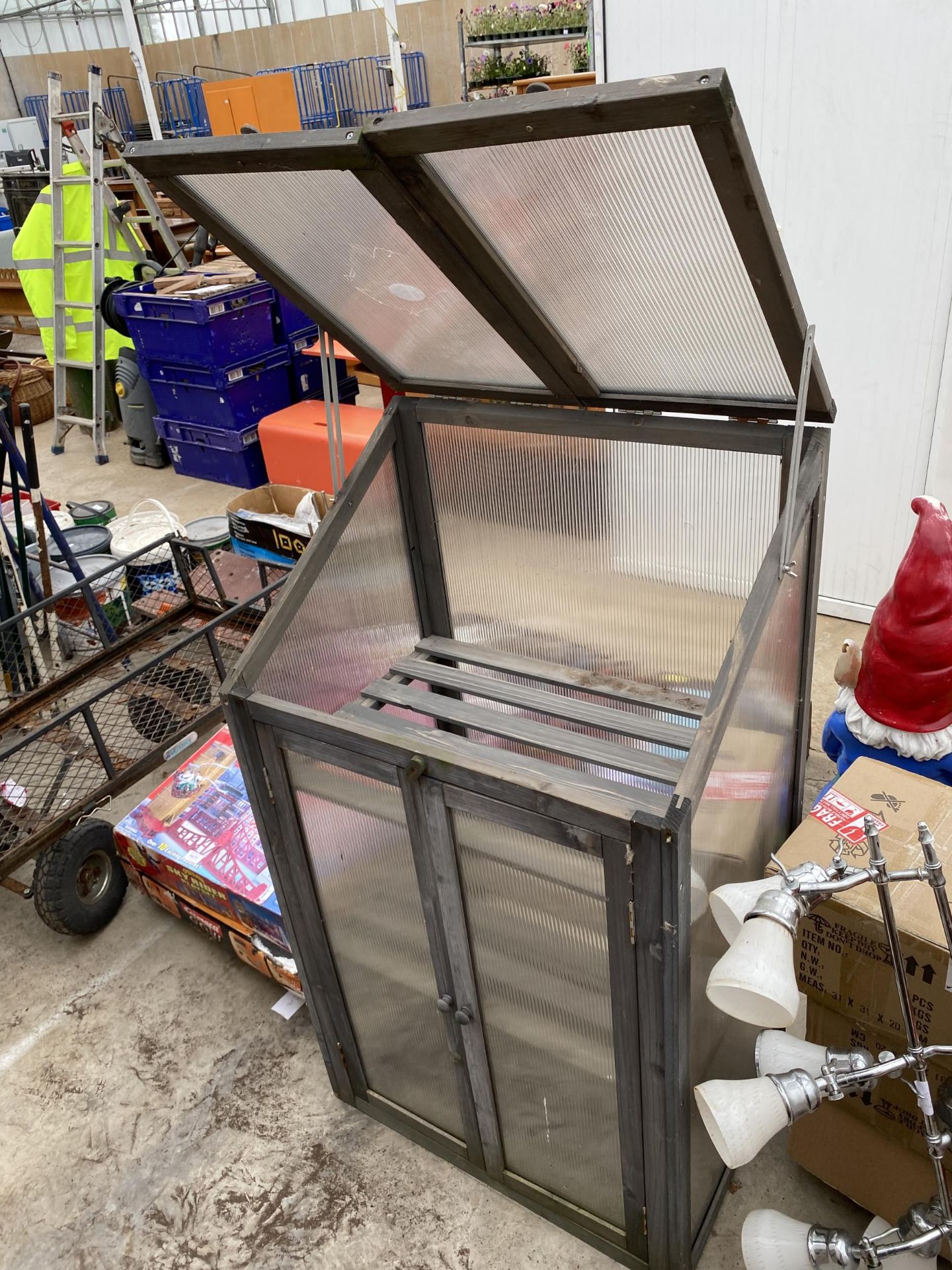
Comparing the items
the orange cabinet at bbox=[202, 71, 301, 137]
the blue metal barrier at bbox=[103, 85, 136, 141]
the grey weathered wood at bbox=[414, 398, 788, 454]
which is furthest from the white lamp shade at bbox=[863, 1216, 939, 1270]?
the blue metal barrier at bbox=[103, 85, 136, 141]

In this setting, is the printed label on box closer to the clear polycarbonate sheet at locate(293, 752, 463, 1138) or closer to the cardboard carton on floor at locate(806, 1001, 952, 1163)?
the cardboard carton on floor at locate(806, 1001, 952, 1163)

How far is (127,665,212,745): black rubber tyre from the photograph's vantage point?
9.40ft

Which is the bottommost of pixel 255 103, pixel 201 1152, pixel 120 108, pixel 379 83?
pixel 201 1152

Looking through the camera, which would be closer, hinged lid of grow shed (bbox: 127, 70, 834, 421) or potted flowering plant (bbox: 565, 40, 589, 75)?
hinged lid of grow shed (bbox: 127, 70, 834, 421)

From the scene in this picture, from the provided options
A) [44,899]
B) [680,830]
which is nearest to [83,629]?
[44,899]

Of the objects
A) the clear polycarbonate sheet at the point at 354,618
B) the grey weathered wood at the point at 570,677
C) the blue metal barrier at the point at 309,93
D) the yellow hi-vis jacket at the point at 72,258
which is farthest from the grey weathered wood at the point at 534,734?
the blue metal barrier at the point at 309,93

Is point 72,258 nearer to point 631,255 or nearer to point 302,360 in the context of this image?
point 302,360

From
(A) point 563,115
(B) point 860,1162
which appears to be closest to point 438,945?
(B) point 860,1162

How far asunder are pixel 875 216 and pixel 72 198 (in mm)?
4932

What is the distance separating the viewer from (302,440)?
4477mm

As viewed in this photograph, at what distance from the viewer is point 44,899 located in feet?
7.88

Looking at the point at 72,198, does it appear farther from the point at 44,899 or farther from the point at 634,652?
the point at 634,652

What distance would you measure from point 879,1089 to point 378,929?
0.92 metres

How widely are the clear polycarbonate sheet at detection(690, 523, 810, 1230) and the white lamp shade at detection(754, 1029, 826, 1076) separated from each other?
0.34 feet
